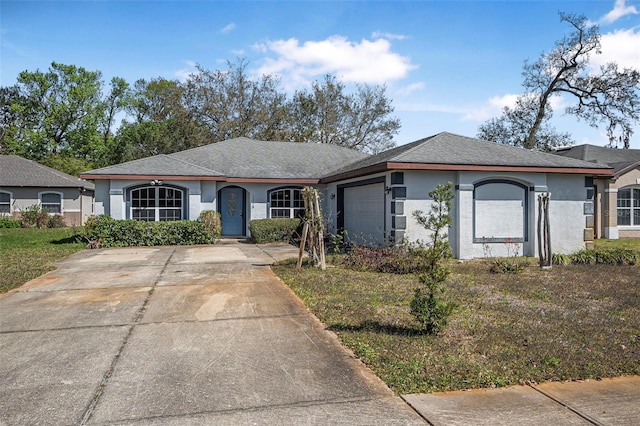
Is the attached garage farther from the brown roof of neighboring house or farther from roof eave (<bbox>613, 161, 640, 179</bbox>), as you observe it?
roof eave (<bbox>613, 161, 640, 179</bbox>)

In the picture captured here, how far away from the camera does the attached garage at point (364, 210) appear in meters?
13.9

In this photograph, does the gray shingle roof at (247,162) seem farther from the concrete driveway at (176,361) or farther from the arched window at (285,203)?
the concrete driveway at (176,361)

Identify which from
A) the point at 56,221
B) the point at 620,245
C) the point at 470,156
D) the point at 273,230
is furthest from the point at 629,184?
the point at 56,221

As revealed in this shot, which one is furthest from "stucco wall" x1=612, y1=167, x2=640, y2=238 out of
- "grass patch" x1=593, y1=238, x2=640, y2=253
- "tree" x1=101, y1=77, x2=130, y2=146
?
"tree" x1=101, y1=77, x2=130, y2=146

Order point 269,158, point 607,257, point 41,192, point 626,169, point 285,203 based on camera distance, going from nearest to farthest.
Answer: point 607,257 → point 626,169 → point 285,203 → point 269,158 → point 41,192

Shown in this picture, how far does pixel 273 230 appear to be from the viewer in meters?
17.6

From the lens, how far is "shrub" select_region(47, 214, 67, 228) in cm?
2592

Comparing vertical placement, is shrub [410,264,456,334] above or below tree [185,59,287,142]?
below

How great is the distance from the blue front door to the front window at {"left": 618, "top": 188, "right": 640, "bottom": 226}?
16.6m

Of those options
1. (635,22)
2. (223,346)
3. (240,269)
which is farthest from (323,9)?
(635,22)

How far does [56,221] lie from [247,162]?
540 inches

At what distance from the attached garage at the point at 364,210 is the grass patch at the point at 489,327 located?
4283 mm

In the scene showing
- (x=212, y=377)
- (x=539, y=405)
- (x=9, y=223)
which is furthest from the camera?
(x=9, y=223)

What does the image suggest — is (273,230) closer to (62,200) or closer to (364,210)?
(364,210)
